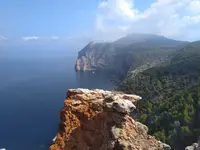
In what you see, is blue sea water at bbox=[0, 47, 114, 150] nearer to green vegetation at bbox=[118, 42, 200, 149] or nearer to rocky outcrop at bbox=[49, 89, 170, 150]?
green vegetation at bbox=[118, 42, 200, 149]

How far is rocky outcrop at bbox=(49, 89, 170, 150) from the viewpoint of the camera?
17.0 meters

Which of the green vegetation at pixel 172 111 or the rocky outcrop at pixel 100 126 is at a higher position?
the rocky outcrop at pixel 100 126

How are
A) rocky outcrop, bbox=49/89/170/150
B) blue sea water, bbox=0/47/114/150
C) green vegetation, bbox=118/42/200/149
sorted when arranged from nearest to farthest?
rocky outcrop, bbox=49/89/170/150, green vegetation, bbox=118/42/200/149, blue sea water, bbox=0/47/114/150

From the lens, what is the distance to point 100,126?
18531 millimetres

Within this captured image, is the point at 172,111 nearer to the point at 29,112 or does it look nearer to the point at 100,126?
the point at 100,126

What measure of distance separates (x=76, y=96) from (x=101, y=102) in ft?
6.35

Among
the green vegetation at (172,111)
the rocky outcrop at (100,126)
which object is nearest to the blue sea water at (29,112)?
the green vegetation at (172,111)

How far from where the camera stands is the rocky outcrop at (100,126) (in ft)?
55.7

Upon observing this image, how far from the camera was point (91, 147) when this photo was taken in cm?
1806

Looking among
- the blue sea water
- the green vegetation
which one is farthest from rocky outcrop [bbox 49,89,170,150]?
the blue sea water

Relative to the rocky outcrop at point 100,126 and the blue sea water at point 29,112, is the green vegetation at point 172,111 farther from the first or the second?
the rocky outcrop at point 100,126

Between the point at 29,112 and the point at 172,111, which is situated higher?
the point at 172,111

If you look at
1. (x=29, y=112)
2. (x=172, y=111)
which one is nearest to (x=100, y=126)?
(x=172, y=111)

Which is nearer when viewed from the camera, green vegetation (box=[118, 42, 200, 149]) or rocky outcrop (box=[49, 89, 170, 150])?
rocky outcrop (box=[49, 89, 170, 150])
